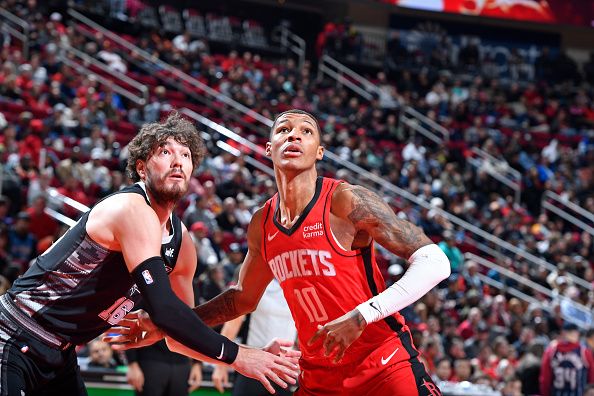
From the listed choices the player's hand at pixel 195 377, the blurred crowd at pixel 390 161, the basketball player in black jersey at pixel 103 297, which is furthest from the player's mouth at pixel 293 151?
the player's hand at pixel 195 377

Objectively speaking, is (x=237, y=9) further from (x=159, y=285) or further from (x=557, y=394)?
(x=159, y=285)

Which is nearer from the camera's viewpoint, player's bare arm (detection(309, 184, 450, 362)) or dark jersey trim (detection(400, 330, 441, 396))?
player's bare arm (detection(309, 184, 450, 362))

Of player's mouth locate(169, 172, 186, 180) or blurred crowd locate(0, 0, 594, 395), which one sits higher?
player's mouth locate(169, 172, 186, 180)

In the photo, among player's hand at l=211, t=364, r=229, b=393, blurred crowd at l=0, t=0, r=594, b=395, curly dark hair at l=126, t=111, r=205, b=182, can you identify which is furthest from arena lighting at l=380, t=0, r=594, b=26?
curly dark hair at l=126, t=111, r=205, b=182

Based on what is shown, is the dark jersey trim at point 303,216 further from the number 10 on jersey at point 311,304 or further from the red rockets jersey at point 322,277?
the number 10 on jersey at point 311,304

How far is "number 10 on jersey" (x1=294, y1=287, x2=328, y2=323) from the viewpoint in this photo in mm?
4316

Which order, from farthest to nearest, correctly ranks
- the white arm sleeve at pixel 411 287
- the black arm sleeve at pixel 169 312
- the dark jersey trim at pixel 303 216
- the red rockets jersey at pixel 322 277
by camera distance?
the dark jersey trim at pixel 303 216 < the red rockets jersey at pixel 322 277 < the white arm sleeve at pixel 411 287 < the black arm sleeve at pixel 169 312

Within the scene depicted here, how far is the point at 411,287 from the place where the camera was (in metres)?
4.04

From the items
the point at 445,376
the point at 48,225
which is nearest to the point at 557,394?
the point at 445,376

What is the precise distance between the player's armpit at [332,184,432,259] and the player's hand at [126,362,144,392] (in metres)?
3.26

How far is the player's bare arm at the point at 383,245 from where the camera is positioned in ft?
12.7

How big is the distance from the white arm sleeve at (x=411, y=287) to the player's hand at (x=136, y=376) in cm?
345

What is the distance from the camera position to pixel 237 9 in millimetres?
24734

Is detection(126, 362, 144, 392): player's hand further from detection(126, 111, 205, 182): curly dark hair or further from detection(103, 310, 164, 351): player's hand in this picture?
detection(126, 111, 205, 182): curly dark hair
